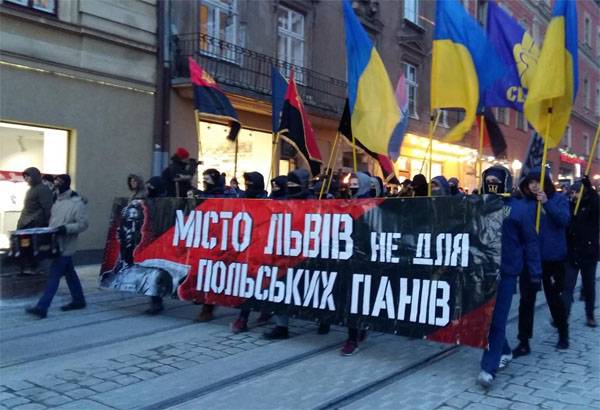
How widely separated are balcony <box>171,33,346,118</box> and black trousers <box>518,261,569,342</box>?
29.8 feet

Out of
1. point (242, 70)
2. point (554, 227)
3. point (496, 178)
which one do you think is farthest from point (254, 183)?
point (242, 70)

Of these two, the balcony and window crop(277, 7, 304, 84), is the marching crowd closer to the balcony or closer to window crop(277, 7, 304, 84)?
the balcony

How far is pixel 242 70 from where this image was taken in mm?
14820

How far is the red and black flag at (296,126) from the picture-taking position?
8.56 meters

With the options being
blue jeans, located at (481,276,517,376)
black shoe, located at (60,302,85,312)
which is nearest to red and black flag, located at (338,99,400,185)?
blue jeans, located at (481,276,517,376)

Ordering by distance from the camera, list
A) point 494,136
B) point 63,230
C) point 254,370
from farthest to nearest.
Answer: point 494,136, point 63,230, point 254,370

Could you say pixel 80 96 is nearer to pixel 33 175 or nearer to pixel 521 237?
pixel 33 175

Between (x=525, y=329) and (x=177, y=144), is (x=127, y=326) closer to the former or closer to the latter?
(x=525, y=329)

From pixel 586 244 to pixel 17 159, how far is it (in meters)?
9.54

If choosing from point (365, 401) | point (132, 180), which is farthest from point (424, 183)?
point (365, 401)

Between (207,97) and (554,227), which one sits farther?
(207,97)

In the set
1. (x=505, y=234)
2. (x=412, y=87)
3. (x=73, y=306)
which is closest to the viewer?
(x=505, y=234)

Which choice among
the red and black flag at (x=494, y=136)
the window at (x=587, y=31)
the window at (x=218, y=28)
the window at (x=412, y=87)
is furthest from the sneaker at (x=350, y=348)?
the window at (x=587, y=31)

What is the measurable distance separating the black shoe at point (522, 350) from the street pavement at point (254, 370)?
147 millimetres
